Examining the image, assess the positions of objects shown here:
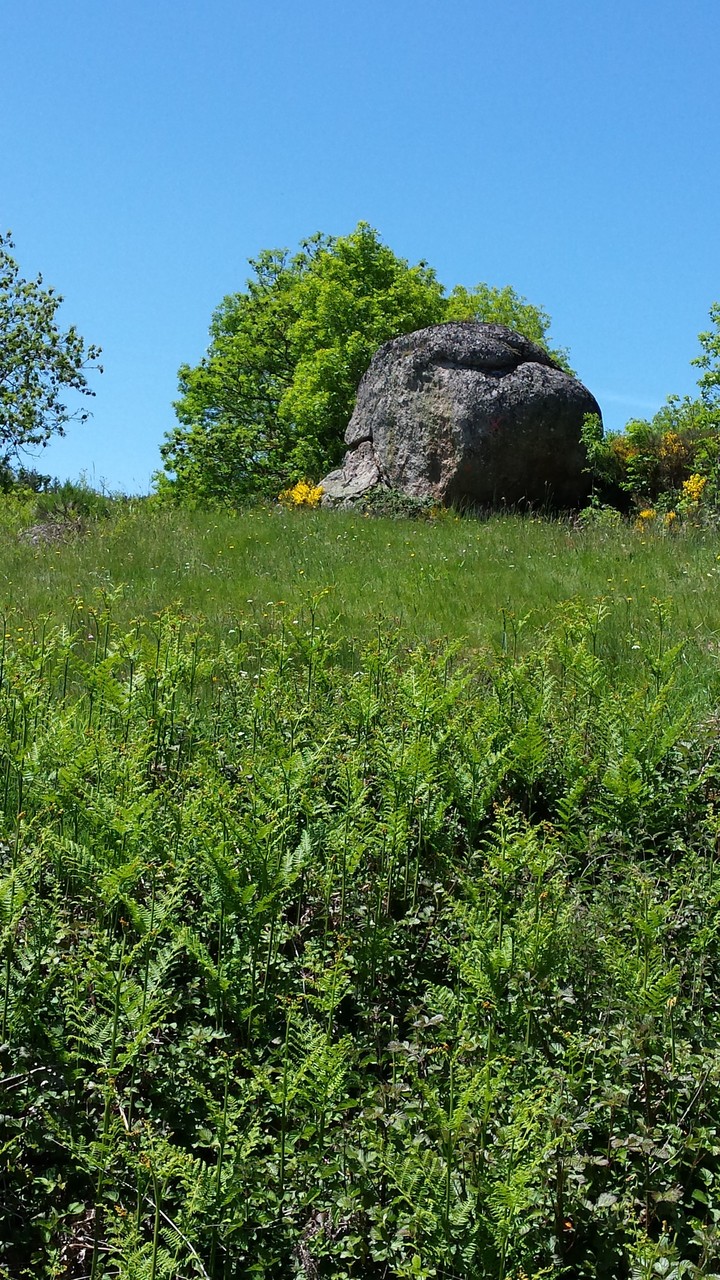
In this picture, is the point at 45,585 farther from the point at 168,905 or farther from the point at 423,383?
the point at 423,383

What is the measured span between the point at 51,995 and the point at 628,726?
8.30ft

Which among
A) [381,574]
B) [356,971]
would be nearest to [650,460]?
[381,574]

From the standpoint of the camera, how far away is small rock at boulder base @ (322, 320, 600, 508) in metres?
15.5

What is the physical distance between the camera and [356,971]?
3607 millimetres

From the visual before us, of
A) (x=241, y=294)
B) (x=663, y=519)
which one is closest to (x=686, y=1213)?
(x=663, y=519)

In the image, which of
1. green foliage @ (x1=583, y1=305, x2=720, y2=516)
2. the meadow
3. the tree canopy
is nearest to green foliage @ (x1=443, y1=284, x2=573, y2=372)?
the tree canopy

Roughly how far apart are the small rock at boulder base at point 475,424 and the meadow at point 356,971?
32.6ft

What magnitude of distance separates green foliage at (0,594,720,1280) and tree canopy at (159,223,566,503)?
20017mm

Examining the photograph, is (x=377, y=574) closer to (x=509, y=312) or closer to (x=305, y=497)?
(x=305, y=497)

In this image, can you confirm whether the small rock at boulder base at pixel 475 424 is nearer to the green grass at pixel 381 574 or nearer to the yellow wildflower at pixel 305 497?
the yellow wildflower at pixel 305 497

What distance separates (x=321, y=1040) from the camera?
9.22ft

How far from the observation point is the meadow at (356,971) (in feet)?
8.93

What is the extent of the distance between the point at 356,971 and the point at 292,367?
26786 mm

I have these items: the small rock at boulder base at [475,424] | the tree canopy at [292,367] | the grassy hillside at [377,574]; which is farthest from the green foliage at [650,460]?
the tree canopy at [292,367]
